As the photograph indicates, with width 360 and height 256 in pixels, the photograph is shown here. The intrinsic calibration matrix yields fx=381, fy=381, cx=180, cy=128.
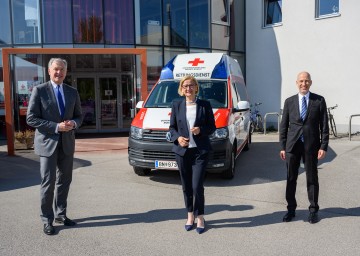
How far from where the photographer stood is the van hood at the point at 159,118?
6.61 m

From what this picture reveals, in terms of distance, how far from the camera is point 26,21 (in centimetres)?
1322

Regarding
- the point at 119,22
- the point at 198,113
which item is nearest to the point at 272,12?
the point at 119,22

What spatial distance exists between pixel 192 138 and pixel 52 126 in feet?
5.31

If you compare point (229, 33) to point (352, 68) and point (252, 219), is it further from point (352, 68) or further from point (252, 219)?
point (252, 219)

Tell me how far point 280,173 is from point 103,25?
893cm

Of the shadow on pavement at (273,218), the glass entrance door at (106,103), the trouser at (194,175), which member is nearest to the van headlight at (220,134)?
the shadow on pavement at (273,218)

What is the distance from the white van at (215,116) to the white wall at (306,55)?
267 inches

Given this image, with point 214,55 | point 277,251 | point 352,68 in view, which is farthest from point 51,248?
point 352,68

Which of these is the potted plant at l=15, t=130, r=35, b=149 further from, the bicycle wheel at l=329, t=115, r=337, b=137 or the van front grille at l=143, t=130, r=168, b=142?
the bicycle wheel at l=329, t=115, r=337, b=137

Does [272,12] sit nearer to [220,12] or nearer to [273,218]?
[220,12]

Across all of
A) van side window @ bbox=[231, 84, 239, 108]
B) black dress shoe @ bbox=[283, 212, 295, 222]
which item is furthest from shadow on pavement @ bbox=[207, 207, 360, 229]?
van side window @ bbox=[231, 84, 239, 108]

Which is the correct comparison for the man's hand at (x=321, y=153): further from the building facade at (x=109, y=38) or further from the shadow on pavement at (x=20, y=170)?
the building facade at (x=109, y=38)

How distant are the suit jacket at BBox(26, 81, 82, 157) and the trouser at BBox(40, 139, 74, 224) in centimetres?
9

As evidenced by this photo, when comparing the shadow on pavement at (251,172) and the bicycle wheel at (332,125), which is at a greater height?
the bicycle wheel at (332,125)
